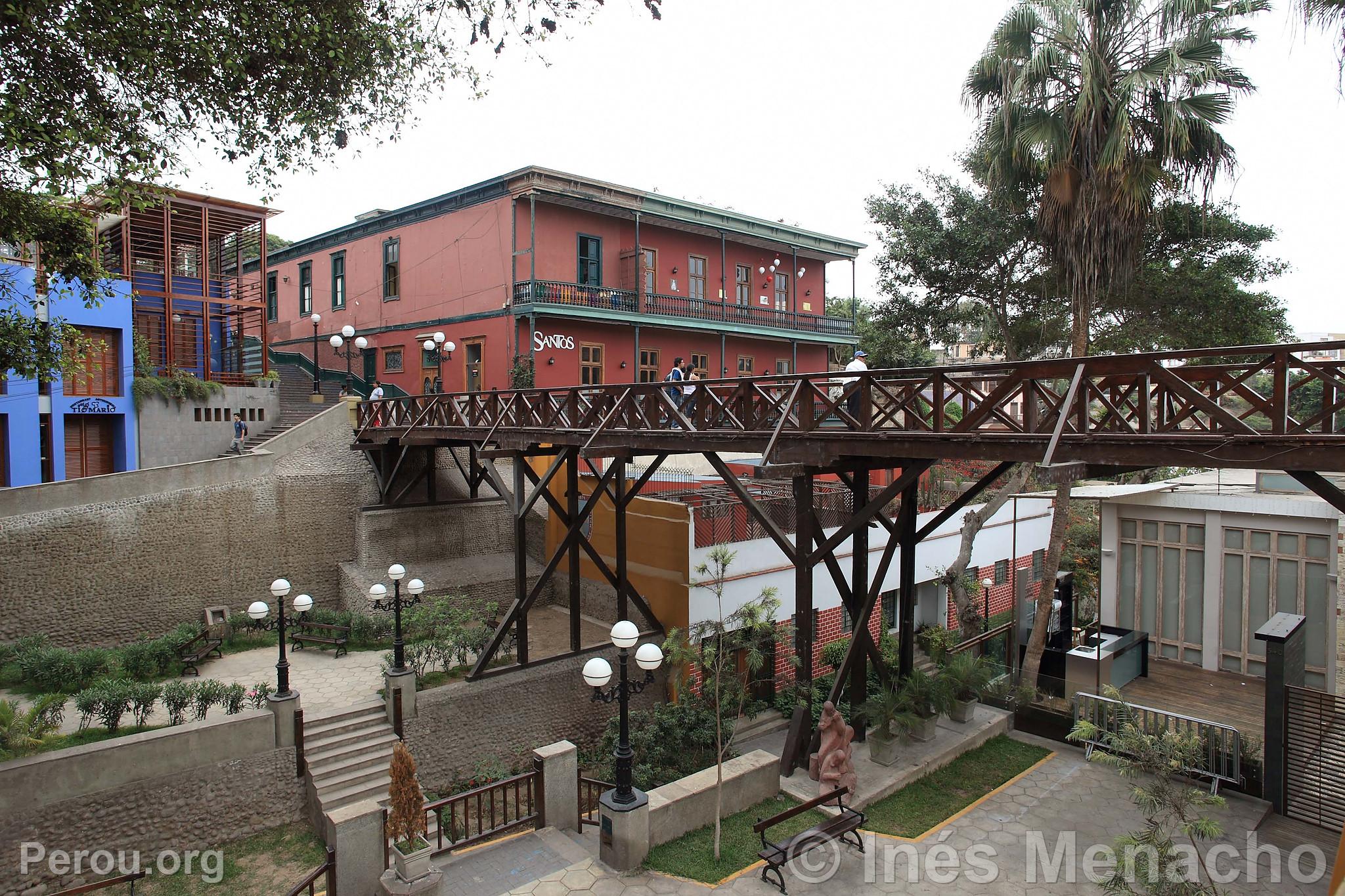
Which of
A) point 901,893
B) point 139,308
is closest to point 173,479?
point 139,308

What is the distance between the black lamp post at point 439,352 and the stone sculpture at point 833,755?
12.7 metres

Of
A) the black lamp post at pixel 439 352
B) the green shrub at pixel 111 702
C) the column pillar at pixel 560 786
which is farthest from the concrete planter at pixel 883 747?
the black lamp post at pixel 439 352

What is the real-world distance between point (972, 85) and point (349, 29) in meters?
10.1

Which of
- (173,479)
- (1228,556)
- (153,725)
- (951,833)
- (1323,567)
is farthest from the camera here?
(173,479)

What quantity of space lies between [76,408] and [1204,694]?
23.4 metres

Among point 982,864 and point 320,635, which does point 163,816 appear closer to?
point 320,635

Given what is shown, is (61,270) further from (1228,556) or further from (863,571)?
(1228,556)

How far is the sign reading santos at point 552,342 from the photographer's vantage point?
21.0 meters

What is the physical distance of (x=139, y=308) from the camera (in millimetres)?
20438

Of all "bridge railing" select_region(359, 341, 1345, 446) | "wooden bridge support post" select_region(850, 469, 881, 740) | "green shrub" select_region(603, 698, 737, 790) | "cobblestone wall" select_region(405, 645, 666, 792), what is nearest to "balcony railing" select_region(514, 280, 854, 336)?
"bridge railing" select_region(359, 341, 1345, 446)

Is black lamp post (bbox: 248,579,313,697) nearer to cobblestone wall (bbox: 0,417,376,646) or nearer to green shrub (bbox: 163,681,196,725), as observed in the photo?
green shrub (bbox: 163,681,196,725)

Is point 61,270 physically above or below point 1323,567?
above

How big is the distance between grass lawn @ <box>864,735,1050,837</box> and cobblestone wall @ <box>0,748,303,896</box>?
26.9 ft

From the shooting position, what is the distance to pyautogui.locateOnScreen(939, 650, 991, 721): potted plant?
38.7ft
